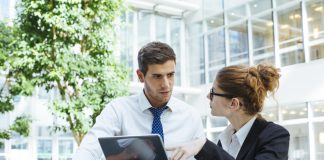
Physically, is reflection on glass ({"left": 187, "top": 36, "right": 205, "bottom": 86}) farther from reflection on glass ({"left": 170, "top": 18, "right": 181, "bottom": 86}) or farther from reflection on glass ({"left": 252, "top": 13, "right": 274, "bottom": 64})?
reflection on glass ({"left": 252, "top": 13, "right": 274, "bottom": 64})

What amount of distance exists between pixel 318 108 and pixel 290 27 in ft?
7.15

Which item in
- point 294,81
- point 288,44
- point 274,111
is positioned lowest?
point 274,111

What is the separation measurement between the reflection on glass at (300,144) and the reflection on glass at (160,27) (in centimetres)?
555

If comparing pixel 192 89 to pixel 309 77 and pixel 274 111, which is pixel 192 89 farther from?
pixel 309 77

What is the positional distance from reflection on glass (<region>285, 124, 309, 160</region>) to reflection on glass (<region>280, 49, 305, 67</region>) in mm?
1518

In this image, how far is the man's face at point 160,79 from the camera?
2062mm

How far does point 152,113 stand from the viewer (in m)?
2.21

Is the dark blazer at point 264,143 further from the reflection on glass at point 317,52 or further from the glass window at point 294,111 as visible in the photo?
the glass window at point 294,111

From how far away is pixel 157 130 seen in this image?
7.18 feet

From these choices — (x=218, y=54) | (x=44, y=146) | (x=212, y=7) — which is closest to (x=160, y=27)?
(x=212, y=7)

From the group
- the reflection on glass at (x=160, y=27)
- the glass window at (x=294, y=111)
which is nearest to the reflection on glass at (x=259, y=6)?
the glass window at (x=294, y=111)

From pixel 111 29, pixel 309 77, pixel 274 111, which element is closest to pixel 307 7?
pixel 309 77

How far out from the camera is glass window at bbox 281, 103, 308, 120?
1002 cm

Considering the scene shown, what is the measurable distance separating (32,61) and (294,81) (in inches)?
246
